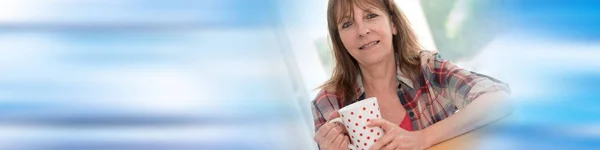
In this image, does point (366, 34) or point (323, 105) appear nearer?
point (366, 34)

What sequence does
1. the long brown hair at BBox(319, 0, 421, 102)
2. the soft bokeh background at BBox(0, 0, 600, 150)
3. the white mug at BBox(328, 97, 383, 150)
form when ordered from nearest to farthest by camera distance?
the white mug at BBox(328, 97, 383, 150) < the long brown hair at BBox(319, 0, 421, 102) < the soft bokeh background at BBox(0, 0, 600, 150)

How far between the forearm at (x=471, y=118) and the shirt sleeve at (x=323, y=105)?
264 mm

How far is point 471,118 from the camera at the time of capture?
0.87 m

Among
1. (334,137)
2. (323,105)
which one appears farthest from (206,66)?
(334,137)

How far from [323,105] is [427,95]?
0.20 metres

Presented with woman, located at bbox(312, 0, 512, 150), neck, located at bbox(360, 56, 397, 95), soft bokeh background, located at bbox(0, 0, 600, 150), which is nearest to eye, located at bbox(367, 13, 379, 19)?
woman, located at bbox(312, 0, 512, 150)

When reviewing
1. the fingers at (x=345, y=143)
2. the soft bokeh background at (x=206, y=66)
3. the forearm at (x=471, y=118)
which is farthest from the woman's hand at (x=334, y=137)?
the soft bokeh background at (x=206, y=66)

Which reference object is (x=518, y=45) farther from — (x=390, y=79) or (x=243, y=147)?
(x=243, y=147)

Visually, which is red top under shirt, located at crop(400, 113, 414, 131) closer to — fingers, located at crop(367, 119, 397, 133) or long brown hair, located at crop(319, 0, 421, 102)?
long brown hair, located at crop(319, 0, 421, 102)

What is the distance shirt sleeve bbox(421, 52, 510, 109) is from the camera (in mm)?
938

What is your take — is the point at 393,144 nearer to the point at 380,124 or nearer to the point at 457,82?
the point at 380,124

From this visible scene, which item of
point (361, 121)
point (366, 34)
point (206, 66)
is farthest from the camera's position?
point (206, 66)

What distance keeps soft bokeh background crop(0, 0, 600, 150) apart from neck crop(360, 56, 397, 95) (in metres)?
0.60

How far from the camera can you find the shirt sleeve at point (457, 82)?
94cm
